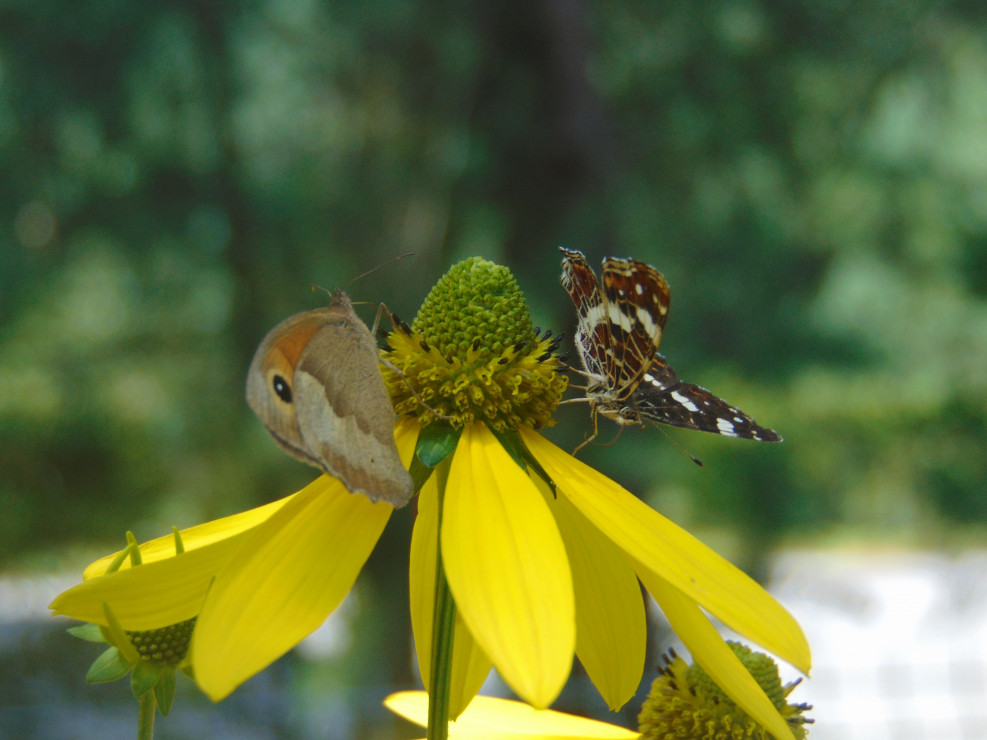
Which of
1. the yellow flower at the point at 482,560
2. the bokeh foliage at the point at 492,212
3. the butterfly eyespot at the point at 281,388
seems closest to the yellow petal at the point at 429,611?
the yellow flower at the point at 482,560

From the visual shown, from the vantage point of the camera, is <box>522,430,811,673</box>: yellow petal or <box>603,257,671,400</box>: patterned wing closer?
<box>522,430,811,673</box>: yellow petal

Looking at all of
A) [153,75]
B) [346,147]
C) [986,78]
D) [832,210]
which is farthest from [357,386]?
[986,78]

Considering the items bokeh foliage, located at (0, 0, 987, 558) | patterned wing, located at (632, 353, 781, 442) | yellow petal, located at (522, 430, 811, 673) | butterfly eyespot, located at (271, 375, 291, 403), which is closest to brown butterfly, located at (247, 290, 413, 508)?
butterfly eyespot, located at (271, 375, 291, 403)

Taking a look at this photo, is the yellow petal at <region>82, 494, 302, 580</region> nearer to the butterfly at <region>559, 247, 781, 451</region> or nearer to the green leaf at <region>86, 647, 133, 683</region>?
the green leaf at <region>86, 647, 133, 683</region>

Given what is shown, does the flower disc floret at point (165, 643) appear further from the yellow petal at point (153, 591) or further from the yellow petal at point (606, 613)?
the yellow petal at point (606, 613)

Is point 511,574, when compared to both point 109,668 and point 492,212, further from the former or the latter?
point 492,212

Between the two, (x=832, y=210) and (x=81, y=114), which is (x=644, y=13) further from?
(x=81, y=114)
